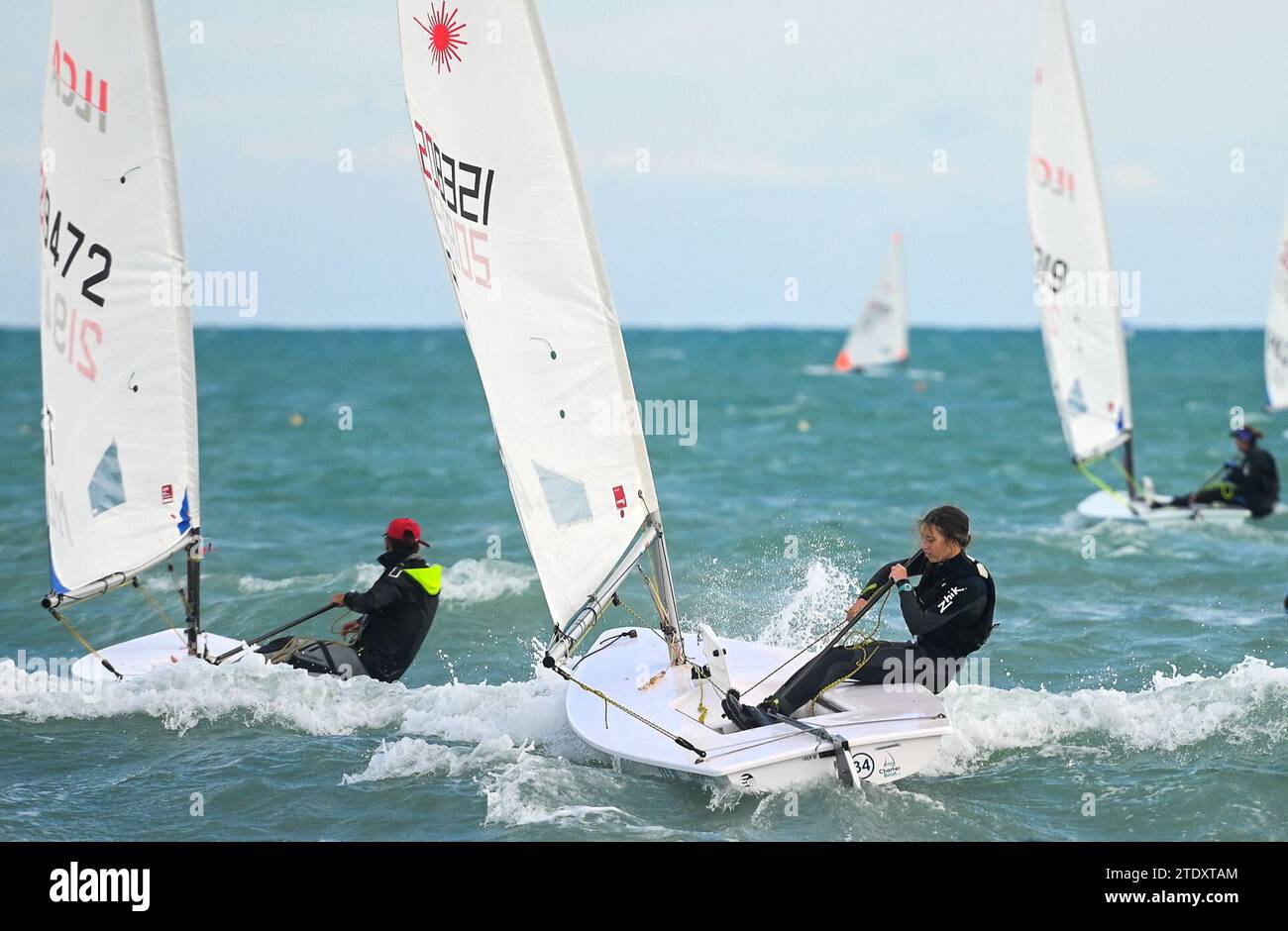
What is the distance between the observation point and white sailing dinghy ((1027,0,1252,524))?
1306cm

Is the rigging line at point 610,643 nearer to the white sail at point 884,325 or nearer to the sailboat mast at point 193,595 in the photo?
the sailboat mast at point 193,595

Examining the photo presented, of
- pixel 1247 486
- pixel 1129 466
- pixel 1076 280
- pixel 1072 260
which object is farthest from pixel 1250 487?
pixel 1072 260

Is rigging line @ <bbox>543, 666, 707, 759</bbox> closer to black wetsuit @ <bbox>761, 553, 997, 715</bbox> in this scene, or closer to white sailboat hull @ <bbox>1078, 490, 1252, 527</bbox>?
black wetsuit @ <bbox>761, 553, 997, 715</bbox>

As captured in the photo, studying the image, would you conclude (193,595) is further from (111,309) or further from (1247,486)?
(1247,486)

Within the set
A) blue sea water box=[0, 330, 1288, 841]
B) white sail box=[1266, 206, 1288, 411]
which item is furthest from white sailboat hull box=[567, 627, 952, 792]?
white sail box=[1266, 206, 1288, 411]

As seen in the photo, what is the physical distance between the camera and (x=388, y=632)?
23.4ft

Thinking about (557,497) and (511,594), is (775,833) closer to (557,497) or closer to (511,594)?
(557,497)

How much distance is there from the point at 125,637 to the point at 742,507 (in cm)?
727

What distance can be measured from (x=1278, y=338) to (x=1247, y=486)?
273 inches

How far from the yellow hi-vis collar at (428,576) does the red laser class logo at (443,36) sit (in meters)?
2.46

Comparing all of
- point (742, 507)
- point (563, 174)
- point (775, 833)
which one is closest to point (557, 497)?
point (563, 174)

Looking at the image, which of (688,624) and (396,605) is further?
(688,624)

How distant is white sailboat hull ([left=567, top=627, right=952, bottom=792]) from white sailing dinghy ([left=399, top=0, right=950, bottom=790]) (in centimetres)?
1

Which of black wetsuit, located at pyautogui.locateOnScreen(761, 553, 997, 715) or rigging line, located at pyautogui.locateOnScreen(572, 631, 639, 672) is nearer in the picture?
black wetsuit, located at pyautogui.locateOnScreen(761, 553, 997, 715)
